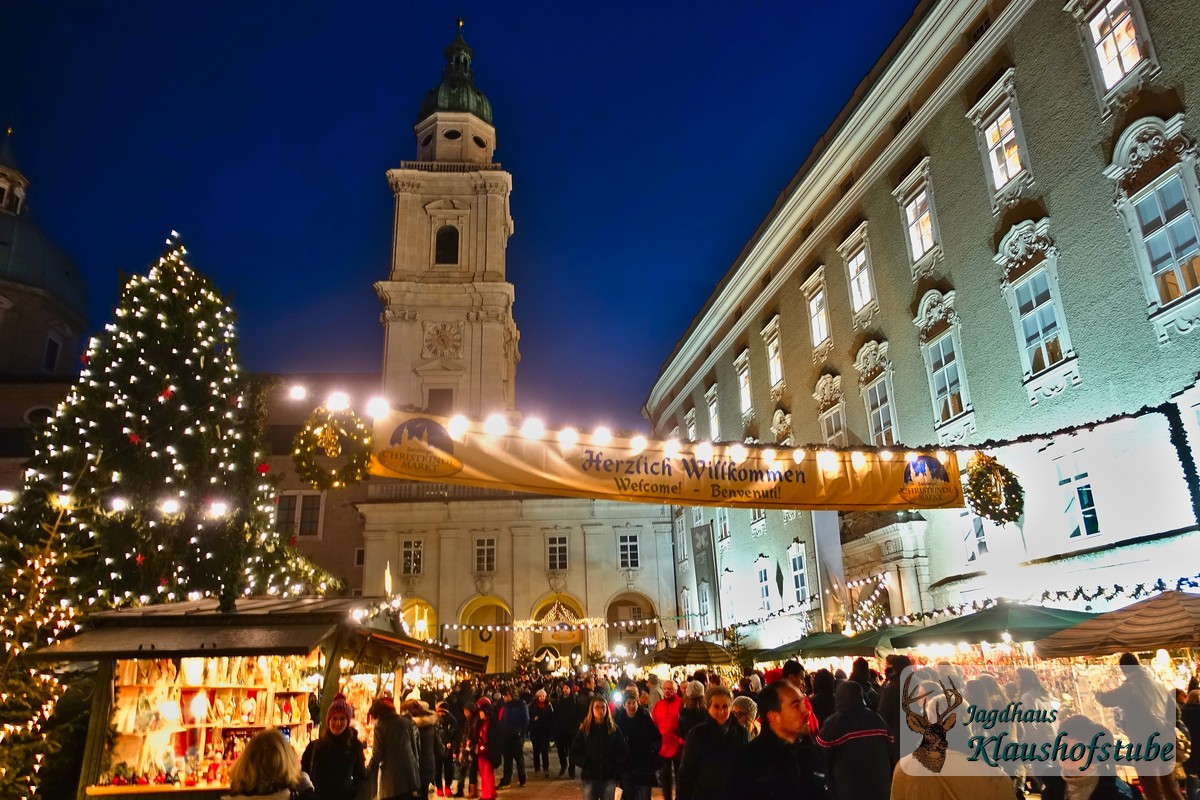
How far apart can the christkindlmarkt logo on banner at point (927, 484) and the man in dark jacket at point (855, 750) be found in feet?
23.3

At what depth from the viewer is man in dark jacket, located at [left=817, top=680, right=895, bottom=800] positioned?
5719 millimetres

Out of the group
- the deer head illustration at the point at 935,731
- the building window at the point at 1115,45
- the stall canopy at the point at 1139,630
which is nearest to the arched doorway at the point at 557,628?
the building window at the point at 1115,45

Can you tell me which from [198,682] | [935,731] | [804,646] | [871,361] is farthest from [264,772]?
[871,361]

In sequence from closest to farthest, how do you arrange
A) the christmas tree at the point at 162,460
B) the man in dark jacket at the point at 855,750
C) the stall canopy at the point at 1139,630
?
1. the man in dark jacket at the point at 855,750
2. the stall canopy at the point at 1139,630
3. the christmas tree at the point at 162,460

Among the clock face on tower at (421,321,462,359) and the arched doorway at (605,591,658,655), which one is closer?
the arched doorway at (605,591,658,655)

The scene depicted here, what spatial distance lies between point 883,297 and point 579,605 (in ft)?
83.3

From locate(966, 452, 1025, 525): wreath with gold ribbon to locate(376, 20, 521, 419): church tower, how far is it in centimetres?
3273

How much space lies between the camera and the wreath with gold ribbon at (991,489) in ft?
41.9

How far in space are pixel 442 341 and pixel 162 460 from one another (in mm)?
28327

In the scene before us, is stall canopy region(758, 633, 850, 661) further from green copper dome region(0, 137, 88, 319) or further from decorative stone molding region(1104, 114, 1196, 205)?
green copper dome region(0, 137, 88, 319)

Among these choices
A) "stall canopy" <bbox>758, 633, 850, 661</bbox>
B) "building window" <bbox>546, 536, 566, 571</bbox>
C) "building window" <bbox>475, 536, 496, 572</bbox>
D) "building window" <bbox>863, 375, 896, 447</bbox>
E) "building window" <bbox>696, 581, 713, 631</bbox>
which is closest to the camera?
"stall canopy" <bbox>758, 633, 850, 661</bbox>

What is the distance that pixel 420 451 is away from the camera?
10016 mm

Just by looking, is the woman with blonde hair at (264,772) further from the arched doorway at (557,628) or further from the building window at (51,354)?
the building window at (51,354)

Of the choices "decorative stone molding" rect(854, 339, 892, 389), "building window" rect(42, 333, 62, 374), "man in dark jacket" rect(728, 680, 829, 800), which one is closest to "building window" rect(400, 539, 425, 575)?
"decorative stone molding" rect(854, 339, 892, 389)
